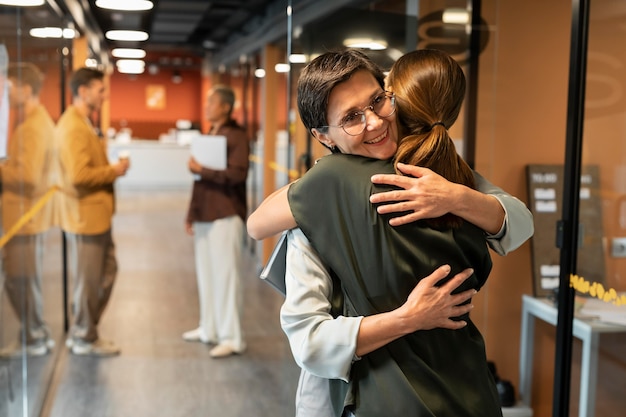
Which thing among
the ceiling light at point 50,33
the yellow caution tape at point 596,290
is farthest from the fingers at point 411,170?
the ceiling light at point 50,33

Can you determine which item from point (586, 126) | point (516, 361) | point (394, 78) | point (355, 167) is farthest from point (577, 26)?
point (516, 361)

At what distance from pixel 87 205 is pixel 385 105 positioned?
11.7 ft

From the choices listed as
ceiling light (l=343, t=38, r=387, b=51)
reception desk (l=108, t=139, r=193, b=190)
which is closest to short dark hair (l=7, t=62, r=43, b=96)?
ceiling light (l=343, t=38, r=387, b=51)

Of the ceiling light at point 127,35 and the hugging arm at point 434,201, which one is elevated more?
the ceiling light at point 127,35

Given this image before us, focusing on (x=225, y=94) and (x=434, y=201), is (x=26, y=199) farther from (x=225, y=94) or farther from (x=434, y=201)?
(x=434, y=201)

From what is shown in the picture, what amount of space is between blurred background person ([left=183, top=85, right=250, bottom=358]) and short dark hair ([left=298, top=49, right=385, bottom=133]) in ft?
10.9

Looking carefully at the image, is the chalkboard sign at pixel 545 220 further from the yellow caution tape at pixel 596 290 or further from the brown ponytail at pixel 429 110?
the brown ponytail at pixel 429 110

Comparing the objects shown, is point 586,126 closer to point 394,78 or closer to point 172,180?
point 394,78

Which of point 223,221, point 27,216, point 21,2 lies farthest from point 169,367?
point 21,2

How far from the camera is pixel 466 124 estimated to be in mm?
3561

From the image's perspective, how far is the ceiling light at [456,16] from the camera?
3275 millimetres

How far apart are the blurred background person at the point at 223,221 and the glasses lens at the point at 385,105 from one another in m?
3.36

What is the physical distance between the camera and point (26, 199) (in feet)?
10.4

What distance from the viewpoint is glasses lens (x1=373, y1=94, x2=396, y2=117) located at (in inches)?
59.2
